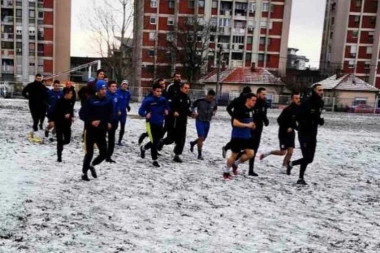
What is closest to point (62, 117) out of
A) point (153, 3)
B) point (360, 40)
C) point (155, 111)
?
point (155, 111)

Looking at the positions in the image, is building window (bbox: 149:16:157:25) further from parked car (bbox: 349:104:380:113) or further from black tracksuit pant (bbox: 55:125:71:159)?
black tracksuit pant (bbox: 55:125:71:159)

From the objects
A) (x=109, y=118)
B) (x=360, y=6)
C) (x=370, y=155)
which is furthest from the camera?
(x=360, y=6)

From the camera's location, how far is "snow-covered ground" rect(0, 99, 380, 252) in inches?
192

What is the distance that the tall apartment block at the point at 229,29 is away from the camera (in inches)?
2662

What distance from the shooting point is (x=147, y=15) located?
68.0 m

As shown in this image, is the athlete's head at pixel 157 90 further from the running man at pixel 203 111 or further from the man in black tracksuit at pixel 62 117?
the man in black tracksuit at pixel 62 117

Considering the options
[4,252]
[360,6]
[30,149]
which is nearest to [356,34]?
[360,6]

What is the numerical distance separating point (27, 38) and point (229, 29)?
34499mm

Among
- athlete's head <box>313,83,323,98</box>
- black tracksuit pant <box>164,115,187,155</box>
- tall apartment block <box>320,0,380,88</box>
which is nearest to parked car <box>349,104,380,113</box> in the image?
tall apartment block <box>320,0,380,88</box>

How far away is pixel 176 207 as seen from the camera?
626 centimetres

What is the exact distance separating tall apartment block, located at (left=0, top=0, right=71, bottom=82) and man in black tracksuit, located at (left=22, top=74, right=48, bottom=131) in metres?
56.8

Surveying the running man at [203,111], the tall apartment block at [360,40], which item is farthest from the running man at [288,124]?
the tall apartment block at [360,40]

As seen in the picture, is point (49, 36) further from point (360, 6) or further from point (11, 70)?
point (360, 6)

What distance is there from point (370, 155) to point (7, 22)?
68172 millimetres
